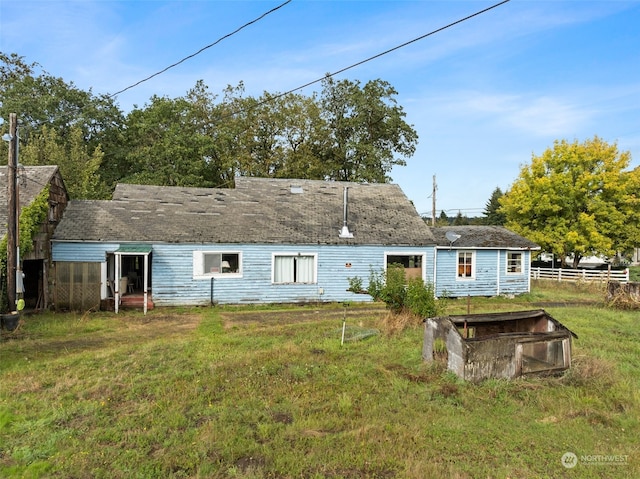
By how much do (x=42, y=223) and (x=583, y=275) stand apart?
1096 inches

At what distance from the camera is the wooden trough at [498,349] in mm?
7320

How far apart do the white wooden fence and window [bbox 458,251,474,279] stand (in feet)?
28.3

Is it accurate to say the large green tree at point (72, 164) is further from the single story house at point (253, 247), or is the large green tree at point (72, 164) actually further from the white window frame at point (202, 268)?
the white window frame at point (202, 268)

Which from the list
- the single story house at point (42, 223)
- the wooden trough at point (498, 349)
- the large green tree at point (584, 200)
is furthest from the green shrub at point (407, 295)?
the large green tree at point (584, 200)

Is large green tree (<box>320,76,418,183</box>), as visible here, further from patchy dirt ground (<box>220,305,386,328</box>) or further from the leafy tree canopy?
patchy dirt ground (<box>220,305,386,328</box>)

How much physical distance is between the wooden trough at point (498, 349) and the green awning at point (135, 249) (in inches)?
449

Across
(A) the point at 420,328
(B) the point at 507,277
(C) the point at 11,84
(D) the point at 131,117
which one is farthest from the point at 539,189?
(C) the point at 11,84

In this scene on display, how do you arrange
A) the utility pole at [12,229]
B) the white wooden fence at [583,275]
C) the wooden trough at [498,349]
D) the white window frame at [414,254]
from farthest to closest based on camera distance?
the white wooden fence at [583,275] < the white window frame at [414,254] < the utility pole at [12,229] < the wooden trough at [498,349]

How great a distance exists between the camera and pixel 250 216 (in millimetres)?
19312

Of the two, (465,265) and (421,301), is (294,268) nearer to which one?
(421,301)

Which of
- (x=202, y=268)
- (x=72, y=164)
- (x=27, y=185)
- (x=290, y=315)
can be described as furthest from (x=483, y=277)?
A: (x=72, y=164)

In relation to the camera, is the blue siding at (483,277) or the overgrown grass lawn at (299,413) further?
the blue siding at (483,277)

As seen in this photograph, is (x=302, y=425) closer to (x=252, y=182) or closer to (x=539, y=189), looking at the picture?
(x=252, y=182)

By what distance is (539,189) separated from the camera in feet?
98.6
